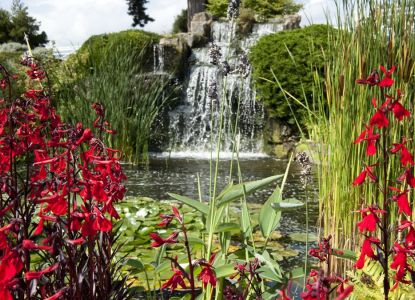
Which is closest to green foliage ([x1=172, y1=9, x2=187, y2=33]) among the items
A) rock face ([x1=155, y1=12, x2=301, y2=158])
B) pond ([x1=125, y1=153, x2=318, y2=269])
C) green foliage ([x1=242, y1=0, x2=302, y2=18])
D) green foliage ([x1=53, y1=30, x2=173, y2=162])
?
green foliage ([x1=242, y1=0, x2=302, y2=18])

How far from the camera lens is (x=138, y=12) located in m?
38.8

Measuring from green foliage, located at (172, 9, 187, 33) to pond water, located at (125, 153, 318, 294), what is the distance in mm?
16332

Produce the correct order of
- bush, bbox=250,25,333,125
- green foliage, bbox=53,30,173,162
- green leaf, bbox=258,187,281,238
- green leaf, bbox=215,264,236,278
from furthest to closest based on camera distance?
1. bush, bbox=250,25,333,125
2. green foliage, bbox=53,30,173,162
3. green leaf, bbox=258,187,281,238
4. green leaf, bbox=215,264,236,278

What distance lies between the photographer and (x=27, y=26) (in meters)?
23.6

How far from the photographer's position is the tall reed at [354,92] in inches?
111

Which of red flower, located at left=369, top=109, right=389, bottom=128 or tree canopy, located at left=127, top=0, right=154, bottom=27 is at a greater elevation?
tree canopy, located at left=127, top=0, right=154, bottom=27

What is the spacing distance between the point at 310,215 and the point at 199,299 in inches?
136

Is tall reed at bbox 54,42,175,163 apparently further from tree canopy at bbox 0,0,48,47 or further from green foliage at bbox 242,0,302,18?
tree canopy at bbox 0,0,48,47

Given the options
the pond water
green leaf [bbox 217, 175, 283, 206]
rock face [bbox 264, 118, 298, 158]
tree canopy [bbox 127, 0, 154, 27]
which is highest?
tree canopy [bbox 127, 0, 154, 27]

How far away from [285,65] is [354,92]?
8210mm

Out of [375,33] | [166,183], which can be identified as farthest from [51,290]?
[166,183]

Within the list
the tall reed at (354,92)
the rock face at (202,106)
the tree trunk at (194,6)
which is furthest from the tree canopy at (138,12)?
the tall reed at (354,92)

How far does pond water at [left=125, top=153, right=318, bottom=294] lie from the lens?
4925mm

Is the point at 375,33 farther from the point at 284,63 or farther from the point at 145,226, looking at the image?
the point at 284,63
